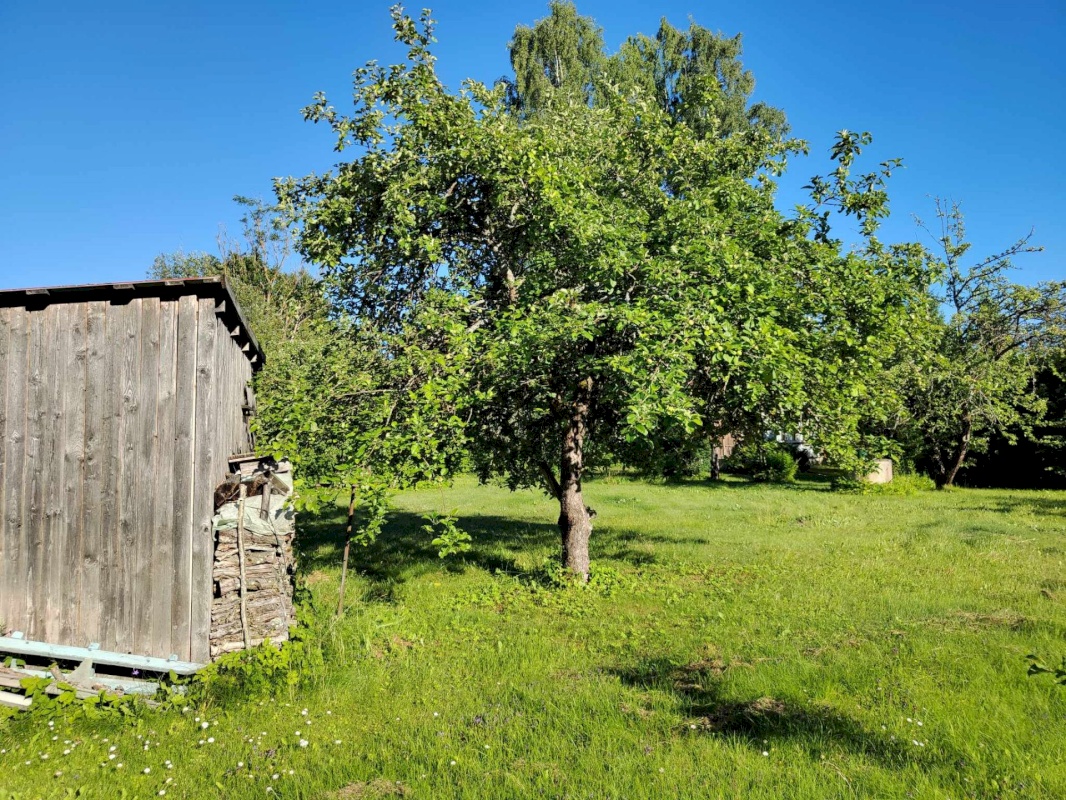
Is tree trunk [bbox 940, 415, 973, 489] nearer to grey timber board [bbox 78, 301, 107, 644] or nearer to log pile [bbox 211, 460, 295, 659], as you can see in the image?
log pile [bbox 211, 460, 295, 659]

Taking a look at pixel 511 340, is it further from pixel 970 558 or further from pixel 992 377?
pixel 992 377

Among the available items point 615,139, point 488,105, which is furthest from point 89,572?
point 615,139

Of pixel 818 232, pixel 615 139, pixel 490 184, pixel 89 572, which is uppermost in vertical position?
pixel 615 139

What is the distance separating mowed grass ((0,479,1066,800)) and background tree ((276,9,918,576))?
7.26 feet

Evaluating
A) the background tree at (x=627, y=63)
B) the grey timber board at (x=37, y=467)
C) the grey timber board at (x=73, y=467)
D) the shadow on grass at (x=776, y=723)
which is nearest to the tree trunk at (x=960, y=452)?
the background tree at (x=627, y=63)

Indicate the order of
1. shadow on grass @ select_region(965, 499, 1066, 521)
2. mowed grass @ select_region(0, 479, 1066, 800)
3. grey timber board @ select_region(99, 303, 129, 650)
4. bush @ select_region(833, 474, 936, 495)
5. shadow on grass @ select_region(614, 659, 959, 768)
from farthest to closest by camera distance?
bush @ select_region(833, 474, 936, 495), shadow on grass @ select_region(965, 499, 1066, 521), grey timber board @ select_region(99, 303, 129, 650), shadow on grass @ select_region(614, 659, 959, 768), mowed grass @ select_region(0, 479, 1066, 800)

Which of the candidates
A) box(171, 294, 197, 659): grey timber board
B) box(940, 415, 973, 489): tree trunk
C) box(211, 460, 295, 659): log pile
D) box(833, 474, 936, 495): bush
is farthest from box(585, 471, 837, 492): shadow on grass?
box(171, 294, 197, 659): grey timber board

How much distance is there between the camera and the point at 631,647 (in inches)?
291

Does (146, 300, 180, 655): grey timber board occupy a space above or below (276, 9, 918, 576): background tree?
below

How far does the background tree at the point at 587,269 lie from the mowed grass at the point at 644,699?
87.1 inches

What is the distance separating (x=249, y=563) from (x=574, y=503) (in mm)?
5445

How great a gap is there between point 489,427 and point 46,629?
19.3ft

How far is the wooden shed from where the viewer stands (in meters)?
6.34

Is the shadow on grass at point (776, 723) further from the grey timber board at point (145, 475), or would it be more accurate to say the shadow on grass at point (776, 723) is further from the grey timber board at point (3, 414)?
the grey timber board at point (3, 414)
